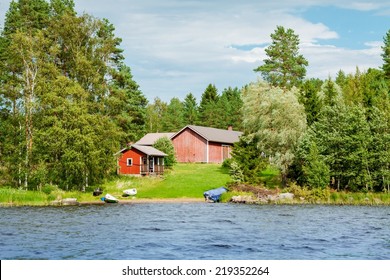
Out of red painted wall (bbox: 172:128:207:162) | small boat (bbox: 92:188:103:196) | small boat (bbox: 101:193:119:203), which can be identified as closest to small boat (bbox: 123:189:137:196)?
small boat (bbox: 92:188:103:196)

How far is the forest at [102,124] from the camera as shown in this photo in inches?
2274

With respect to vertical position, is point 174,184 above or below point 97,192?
above

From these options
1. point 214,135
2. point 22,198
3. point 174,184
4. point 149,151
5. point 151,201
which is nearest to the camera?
point 22,198

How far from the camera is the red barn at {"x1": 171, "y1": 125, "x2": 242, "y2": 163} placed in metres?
89.5

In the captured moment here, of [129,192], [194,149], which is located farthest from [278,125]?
[194,149]

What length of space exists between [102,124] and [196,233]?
31826 millimetres

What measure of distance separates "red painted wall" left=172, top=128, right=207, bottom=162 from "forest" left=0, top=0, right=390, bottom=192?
19673mm

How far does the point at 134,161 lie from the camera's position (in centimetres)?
7431

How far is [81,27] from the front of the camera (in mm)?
66812

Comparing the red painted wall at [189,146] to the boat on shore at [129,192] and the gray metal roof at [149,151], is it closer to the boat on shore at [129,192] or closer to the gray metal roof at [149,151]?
the gray metal roof at [149,151]

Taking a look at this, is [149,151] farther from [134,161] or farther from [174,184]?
[174,184]

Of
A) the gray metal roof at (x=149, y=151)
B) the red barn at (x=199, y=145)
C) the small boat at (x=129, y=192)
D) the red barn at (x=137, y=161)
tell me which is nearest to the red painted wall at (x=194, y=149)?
the red barn at (x=199, y=145)

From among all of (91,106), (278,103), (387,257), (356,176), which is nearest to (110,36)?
(91,106)

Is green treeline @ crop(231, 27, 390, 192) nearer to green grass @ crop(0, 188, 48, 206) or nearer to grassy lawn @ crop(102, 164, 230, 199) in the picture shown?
grassy lawn @ crop(102, 164, 230, 199)
